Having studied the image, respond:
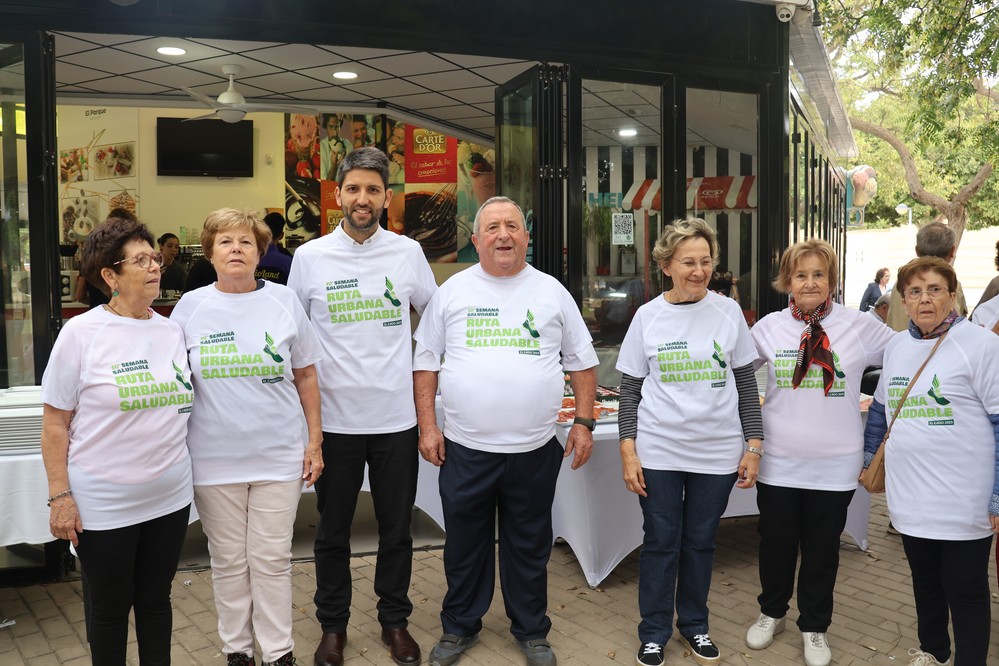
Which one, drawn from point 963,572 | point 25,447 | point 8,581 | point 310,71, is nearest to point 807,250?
point 963,572

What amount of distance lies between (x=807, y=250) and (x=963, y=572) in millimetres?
1293

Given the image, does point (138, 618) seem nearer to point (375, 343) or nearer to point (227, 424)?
point (227, 424)

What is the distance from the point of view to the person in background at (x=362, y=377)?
10.9 ft

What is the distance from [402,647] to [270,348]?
1369mm

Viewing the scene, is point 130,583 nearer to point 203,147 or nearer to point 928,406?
point 928,406

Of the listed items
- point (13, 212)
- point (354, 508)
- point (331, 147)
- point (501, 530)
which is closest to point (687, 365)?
point (501, 530)

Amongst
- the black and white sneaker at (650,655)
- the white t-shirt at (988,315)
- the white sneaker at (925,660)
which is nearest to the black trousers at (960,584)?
the white sneaker at (925,660)

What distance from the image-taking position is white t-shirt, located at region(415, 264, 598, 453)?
10.7 ft

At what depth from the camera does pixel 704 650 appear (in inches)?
137

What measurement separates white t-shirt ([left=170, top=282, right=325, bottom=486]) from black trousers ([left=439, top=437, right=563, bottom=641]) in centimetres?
70

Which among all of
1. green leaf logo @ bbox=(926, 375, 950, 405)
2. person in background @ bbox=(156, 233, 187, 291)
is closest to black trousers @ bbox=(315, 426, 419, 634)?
green leaf logo @ bbox=(926, 375, 950, 405)

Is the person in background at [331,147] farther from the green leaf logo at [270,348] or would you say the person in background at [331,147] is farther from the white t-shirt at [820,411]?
the white t-shirt at [820,411]

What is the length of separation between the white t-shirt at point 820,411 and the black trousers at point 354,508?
1.45 meters

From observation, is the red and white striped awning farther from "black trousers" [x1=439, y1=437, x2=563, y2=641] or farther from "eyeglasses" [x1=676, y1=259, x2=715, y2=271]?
"black trousers" [x1=439, y1=437, x2=563, y2=641]
